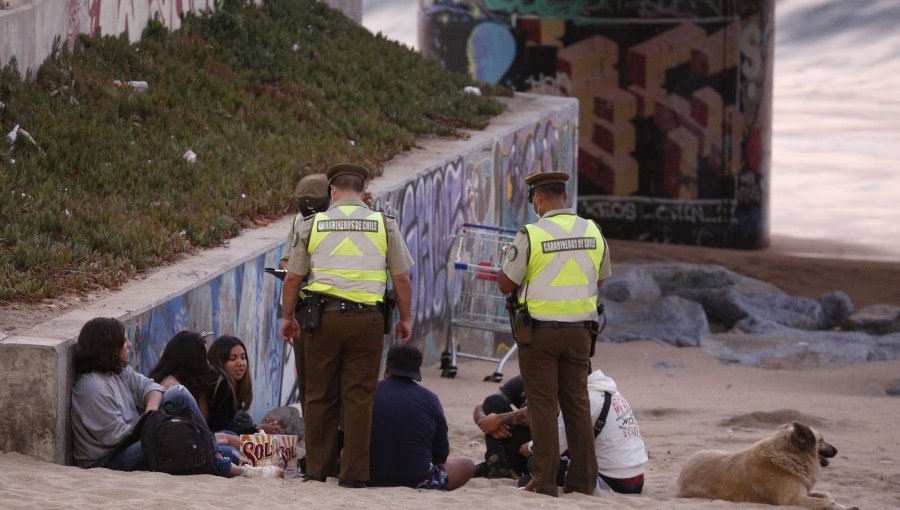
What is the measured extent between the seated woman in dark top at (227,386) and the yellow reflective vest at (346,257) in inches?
44.5

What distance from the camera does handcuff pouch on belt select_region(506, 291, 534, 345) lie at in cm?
749

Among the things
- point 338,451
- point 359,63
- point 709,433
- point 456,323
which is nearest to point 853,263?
point 359,63

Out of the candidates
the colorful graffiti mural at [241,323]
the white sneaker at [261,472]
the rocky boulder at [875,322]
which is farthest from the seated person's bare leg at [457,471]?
the rocky boulder at [875,322]

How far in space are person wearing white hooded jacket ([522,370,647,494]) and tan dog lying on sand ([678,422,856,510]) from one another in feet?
1.42

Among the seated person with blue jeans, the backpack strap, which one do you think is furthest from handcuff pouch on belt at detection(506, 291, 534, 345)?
the backpack strap

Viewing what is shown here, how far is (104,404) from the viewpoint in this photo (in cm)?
735

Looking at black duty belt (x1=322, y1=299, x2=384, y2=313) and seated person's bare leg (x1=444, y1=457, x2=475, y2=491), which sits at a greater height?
black duty belt (x1=322, y1=299, x2=384, y2=313)

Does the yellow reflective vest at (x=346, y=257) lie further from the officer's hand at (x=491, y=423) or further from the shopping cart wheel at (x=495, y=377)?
the shopping cart wheel at (x=495, y=377)

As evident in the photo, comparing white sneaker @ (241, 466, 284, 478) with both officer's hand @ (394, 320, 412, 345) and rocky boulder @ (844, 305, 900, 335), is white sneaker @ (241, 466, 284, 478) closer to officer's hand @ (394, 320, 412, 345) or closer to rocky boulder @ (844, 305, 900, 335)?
officer's hand @ (394, 320, 412, 345)

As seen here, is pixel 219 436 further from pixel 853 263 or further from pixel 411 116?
pixel 853 263

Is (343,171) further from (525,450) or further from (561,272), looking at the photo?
(525,450)

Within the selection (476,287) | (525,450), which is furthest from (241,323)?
(476,287)

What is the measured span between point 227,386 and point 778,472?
3363mm

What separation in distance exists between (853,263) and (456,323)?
14.9 m
